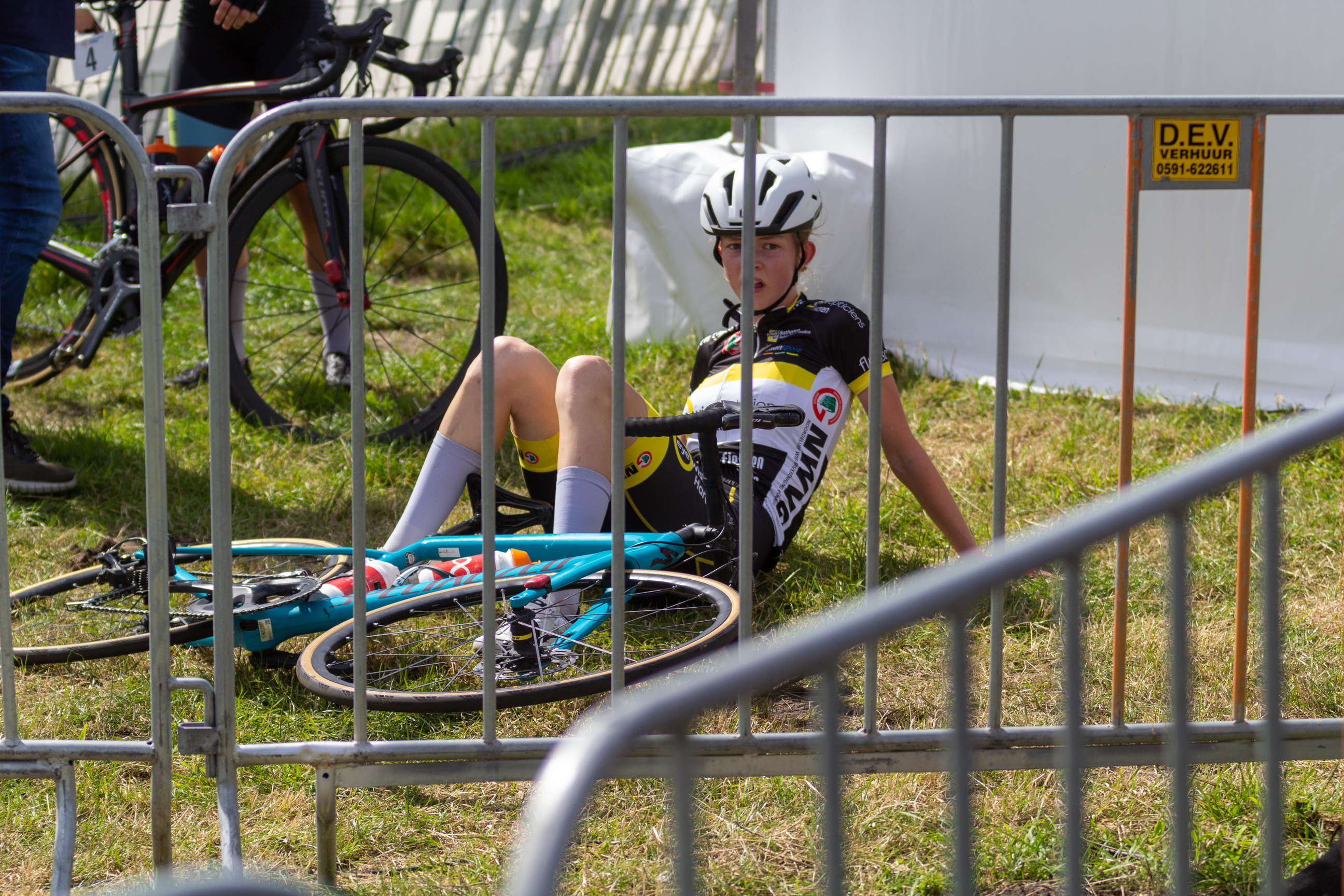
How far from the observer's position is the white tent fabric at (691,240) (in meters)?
4.86

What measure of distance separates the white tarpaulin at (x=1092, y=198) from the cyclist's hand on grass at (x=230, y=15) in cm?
221

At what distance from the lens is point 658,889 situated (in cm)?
193

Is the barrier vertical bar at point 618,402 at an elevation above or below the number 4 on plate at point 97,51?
below

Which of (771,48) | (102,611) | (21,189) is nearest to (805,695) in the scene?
(102,611)

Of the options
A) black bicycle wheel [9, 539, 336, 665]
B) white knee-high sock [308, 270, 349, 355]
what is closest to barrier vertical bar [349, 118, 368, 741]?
black bicycle wheel [9, 539, 336, 665]

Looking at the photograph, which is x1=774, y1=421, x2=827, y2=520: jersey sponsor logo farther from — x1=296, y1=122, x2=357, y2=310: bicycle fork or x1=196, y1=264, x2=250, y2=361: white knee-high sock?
x1=196, y1=264, x2=250, y2=361: white knee-high sock

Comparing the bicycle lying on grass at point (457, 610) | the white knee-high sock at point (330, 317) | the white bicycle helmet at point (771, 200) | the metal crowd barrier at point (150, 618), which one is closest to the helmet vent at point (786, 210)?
the white bicycle helmet at point (771, 200)

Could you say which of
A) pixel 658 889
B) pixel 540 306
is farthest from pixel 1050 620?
pixel 540 306

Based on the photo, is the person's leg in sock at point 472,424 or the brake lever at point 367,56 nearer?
the person's leg in sock at point 472,424

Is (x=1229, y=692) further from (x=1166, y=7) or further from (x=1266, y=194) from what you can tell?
(x=1166, y=7)

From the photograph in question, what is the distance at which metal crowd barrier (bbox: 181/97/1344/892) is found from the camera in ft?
6.31

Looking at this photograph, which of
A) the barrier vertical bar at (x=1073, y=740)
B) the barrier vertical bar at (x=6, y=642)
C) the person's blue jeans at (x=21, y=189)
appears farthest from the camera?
the person's blue jeans at (x=21, y=189)

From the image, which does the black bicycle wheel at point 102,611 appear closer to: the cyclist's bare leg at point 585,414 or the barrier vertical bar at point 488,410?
the cyclist's bare leg at point 585,414

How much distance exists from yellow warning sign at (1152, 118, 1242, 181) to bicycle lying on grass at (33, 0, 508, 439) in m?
1.73
